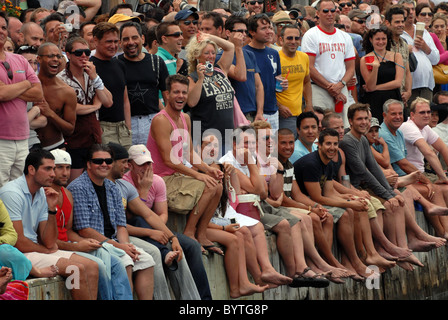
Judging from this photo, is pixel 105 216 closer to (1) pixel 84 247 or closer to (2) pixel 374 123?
(1) pixel 84 247

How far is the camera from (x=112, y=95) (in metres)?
12.0

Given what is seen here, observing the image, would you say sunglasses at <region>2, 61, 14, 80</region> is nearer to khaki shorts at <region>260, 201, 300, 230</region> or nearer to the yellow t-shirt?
khaki shorts at <region>260, 201, 300, 230</region>

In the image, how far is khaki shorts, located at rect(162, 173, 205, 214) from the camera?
11445 millimetres

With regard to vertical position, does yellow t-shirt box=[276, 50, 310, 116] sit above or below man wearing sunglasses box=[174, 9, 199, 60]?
below

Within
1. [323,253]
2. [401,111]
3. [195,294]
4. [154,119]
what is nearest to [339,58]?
[401,111]

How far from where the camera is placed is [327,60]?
15898mm

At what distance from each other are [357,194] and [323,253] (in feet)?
3.89

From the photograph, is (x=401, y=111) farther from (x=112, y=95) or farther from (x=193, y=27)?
(x=112, y=95)

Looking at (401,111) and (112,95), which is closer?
(112,95)

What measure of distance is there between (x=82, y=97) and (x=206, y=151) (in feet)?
5.19

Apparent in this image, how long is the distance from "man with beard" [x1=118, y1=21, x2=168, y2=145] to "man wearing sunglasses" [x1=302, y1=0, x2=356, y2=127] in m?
3.79

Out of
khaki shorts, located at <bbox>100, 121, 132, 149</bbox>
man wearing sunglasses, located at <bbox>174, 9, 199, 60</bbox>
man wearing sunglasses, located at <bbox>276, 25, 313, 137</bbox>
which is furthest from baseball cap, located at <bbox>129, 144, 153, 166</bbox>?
man wearing sunglasses, located at <bbox>276, 25, 313, 137</bbox>

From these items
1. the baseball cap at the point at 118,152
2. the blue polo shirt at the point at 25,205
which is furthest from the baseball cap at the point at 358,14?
the blue polo shirt at the point at 25,205

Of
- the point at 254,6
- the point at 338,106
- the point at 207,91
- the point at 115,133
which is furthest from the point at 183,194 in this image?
the point at 254,6
